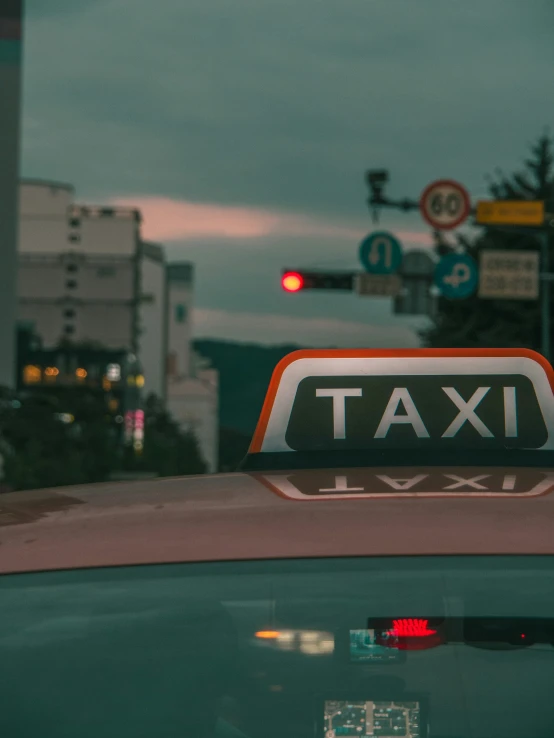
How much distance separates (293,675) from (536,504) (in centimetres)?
42

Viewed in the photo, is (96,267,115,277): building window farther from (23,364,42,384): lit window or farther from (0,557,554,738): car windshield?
(0,557,554,738): car windshield

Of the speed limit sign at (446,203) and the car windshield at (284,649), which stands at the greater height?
the speed limit sign at (446,203)

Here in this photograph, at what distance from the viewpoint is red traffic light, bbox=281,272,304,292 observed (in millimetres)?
26831

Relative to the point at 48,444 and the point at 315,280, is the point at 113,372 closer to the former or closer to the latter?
the point at 48,444

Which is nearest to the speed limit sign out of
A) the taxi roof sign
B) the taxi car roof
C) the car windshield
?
the taxi roof sign

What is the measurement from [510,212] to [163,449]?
78.5 m

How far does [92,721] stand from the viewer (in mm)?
1999

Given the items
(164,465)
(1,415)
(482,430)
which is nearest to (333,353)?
(482,430)

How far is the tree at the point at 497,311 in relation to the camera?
4409 centimetres

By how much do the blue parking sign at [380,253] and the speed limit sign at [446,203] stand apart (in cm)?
220

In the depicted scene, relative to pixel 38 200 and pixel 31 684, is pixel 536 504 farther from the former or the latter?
pixel 38 200

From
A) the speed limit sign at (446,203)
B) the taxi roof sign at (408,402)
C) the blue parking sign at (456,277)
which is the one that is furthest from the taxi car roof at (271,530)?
the blue parking sign at (456,277)

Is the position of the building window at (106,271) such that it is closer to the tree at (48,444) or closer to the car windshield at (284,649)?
the tree at (48,444)

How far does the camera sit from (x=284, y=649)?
6.62ft
